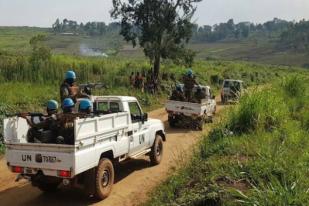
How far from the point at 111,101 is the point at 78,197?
2.58 metres

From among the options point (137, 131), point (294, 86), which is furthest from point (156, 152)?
point (294, 86)

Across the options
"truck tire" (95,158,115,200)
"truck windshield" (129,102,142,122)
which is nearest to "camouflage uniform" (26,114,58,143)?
"truck tire" (95,158,115,200)

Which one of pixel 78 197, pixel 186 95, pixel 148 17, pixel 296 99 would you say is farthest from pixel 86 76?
pixel 78 197

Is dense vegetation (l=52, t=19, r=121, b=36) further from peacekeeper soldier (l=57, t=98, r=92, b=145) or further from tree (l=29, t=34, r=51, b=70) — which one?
peacekeeper soldier (l=57, t=98, r=92, b=145)

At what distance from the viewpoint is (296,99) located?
15.6 metres

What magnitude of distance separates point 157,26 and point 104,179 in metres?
20.9

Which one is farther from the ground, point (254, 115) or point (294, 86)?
point (294, 86)

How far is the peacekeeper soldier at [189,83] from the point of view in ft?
62.4

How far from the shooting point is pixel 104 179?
951 centimetres

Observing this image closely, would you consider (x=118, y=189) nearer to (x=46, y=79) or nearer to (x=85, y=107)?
(x=85, y=107)

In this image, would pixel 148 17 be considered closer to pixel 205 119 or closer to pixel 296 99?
pixel 205 119

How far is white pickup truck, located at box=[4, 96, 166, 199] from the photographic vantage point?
8.46 m

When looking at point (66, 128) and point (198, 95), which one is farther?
point (198, 95)

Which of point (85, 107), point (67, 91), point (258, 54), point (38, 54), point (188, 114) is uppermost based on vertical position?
point (38, 54)
